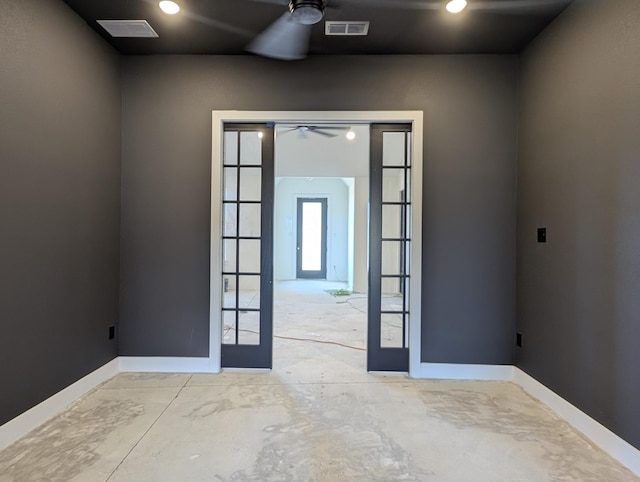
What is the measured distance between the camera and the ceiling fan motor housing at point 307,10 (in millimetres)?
2182

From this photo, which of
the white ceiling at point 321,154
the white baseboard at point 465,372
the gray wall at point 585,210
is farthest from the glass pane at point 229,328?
the white ceiling at point 321,154

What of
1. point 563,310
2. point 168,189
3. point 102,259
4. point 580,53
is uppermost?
point 580,53

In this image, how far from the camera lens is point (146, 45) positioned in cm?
285

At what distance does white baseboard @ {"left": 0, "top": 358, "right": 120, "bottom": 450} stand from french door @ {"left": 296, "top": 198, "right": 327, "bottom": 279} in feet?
23.8

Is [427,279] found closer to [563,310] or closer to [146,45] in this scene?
[563,310]

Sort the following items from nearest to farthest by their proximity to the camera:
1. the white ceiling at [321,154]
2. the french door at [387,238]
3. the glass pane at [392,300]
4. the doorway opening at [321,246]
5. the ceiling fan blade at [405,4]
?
the ceiling fan blade at [405,4], the french door at [387,238], the glass pane at [392,300], the doorway opening at [321,246], the white ceiling at [321,154]

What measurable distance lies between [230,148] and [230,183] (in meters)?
0.32

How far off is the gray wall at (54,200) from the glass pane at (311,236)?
7181mm

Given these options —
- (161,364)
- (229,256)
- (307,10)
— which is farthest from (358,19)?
(161,364)

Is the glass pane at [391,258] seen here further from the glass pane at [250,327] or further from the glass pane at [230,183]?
the glass pane at [230,183]

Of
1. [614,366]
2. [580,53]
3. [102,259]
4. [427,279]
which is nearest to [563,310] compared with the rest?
[614,366]

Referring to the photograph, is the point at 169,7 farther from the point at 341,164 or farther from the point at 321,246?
the point at 321,246

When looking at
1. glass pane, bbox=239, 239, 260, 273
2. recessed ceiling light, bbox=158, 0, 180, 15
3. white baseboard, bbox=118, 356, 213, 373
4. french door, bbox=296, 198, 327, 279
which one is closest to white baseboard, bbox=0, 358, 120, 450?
white baseboard, bbox=118, 356, 213, 373

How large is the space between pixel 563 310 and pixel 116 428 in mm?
3086
